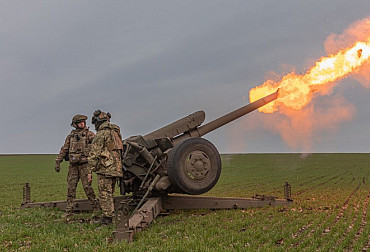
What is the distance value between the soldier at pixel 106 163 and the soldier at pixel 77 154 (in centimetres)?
161

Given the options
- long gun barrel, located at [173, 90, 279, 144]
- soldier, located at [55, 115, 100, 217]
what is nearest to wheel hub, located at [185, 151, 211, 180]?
long gun barrel, located at [173, 90, 279, 144]

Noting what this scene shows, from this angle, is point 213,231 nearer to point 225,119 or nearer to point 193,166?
Answer: point 193,166

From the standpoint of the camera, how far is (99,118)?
949 centimetres

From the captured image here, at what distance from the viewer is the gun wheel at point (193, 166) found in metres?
9.73

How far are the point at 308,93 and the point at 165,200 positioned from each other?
21.2 feet

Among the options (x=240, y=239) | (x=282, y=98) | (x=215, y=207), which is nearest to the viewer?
(x=240, y=239)

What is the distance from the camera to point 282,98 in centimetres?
1343

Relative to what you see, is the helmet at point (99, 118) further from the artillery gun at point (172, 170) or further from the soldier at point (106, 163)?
the artillery gun at point (172, 170)

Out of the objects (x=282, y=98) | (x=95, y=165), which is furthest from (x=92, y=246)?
(x=282, y=98)

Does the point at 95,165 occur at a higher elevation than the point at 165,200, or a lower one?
higher

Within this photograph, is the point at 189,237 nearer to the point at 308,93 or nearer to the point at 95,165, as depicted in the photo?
the point at 95,165

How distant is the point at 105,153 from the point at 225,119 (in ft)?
14.6

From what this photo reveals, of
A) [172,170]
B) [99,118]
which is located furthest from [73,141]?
[172,170]

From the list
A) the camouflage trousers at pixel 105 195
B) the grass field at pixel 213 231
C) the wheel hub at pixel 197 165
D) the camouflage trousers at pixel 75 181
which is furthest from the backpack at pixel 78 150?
the wheel hub at pixel 197 165
